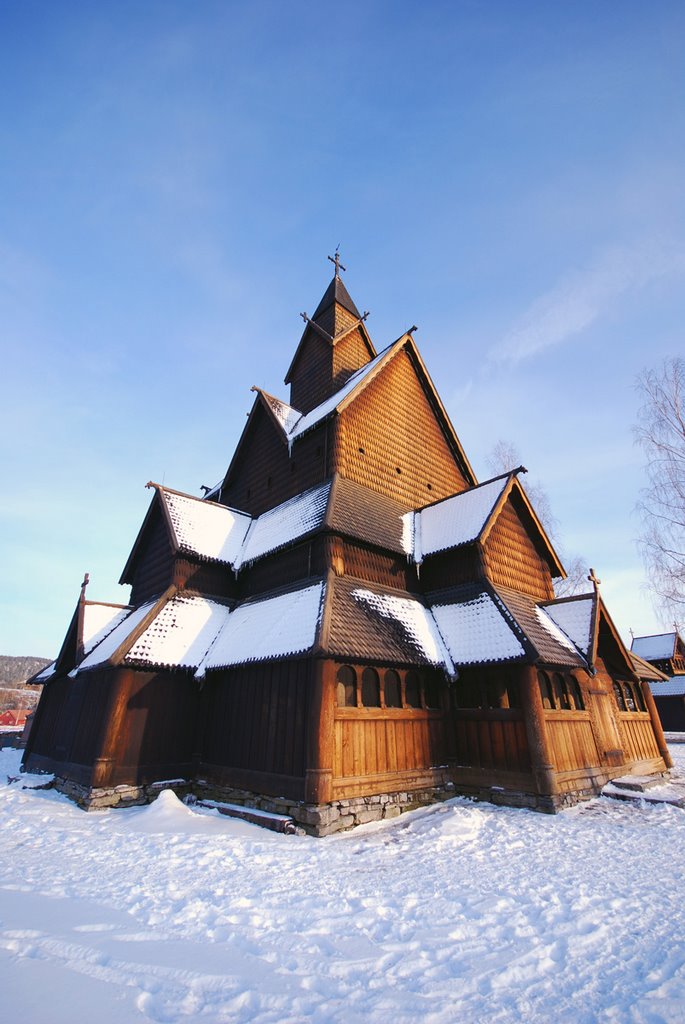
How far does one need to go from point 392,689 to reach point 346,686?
1.53 metres

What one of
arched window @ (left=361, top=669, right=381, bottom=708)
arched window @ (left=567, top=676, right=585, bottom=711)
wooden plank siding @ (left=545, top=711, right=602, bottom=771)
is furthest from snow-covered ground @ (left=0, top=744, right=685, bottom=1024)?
arched window @ (left=567, top=676, right=585, bottom=711)

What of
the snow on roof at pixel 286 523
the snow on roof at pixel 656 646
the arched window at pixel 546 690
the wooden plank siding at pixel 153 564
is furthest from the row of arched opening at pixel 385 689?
the snow on roof at pixel 656 646

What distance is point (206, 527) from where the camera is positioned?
16.8m

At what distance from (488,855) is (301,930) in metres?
4.15

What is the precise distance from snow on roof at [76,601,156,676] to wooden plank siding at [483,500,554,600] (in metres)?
10.6

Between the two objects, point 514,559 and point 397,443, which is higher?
point 397,443

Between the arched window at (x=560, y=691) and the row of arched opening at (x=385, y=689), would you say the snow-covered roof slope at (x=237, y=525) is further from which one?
the arched window at (x=560, y=691)

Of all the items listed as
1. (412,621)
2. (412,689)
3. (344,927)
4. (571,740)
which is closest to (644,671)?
(571,740)

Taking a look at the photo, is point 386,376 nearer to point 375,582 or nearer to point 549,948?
point 375,582

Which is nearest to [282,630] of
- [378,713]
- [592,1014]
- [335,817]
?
[378,713]

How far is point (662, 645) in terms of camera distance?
42.8 m

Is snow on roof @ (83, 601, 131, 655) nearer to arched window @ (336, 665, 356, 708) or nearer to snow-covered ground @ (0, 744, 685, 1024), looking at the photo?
snow-covered ground @ (0, 744, 685, 1024)

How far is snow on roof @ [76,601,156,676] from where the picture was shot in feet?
43.9

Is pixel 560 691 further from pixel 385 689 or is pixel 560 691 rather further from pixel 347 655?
pixel 347 655
